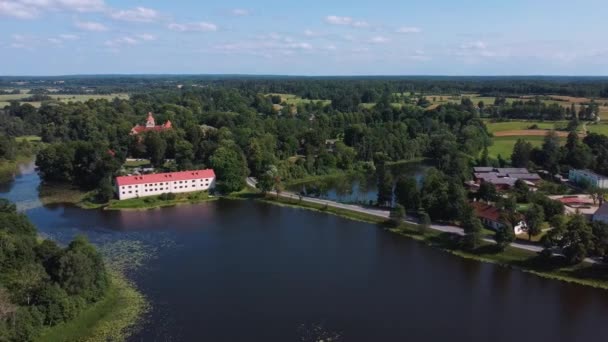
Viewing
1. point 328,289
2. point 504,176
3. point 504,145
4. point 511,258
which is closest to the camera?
point 328,289

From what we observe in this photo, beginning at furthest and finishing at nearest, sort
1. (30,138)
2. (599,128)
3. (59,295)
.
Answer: (30,138) < (599,128) < (59,295)

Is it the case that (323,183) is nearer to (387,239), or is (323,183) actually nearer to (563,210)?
(387,239)

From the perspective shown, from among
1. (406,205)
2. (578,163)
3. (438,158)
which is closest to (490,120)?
(438,158)

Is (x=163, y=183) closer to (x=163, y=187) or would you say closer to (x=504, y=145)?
(x=163, y=187)

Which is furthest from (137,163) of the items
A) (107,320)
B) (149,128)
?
(107,320)

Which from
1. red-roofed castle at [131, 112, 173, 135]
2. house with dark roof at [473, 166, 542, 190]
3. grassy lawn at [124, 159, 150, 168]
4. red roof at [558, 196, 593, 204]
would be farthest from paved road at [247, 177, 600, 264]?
red-roofed castle at [131, 112, 173, 135]
